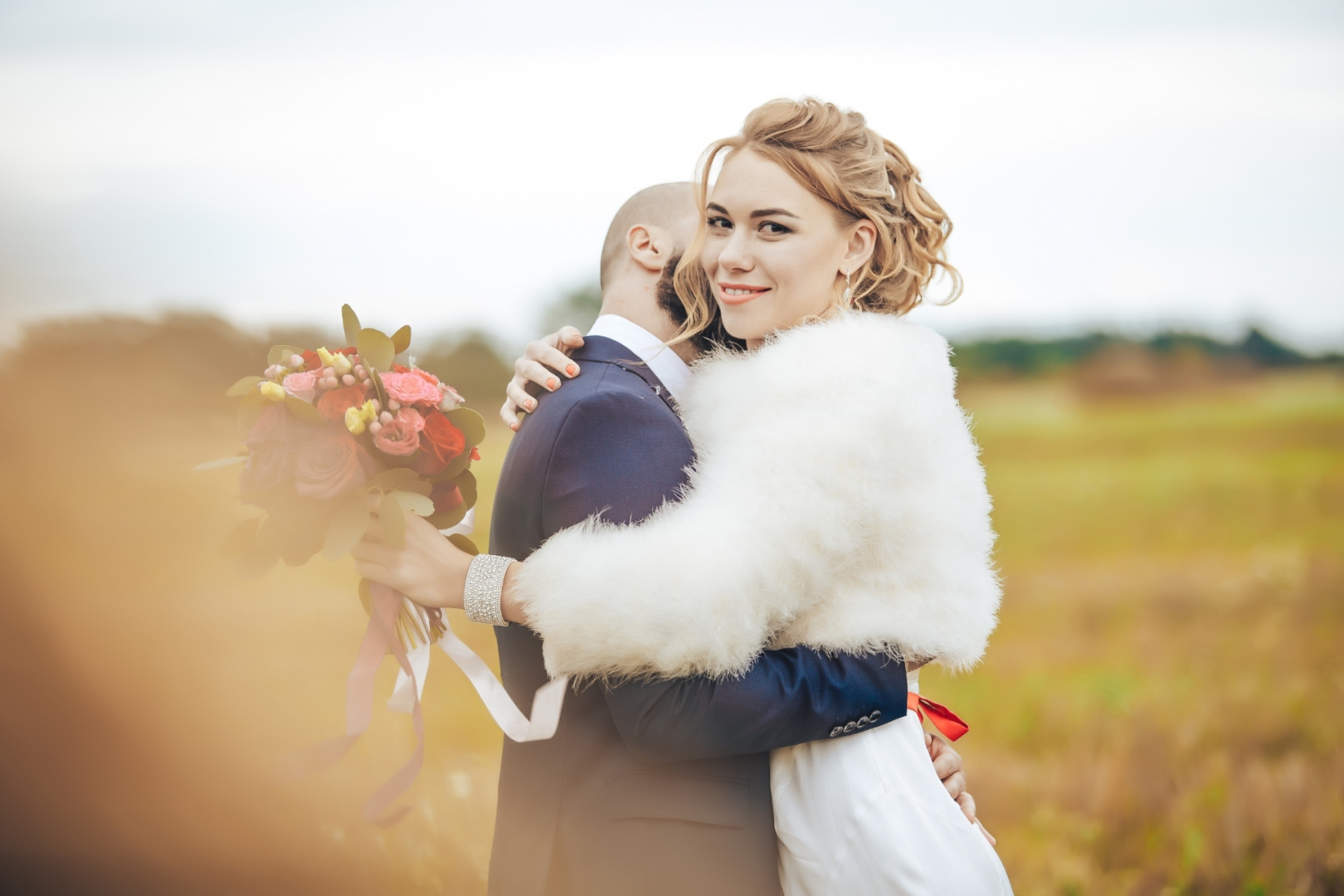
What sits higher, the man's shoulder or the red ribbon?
the man's shoulder

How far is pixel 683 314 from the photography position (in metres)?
2.50

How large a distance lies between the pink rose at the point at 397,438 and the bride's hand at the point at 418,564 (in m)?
0.18

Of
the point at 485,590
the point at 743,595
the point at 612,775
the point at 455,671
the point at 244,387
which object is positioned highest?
the point at 244,387

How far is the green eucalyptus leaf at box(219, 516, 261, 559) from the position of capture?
1.95 metres

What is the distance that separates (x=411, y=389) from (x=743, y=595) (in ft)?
3.07

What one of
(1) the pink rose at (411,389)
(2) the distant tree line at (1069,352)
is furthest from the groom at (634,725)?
(2) the distant tree line at (1069,352)

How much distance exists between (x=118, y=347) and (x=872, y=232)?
312 cm

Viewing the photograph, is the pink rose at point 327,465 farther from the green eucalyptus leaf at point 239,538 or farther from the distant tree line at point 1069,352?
the distant tree line at point 1069,352

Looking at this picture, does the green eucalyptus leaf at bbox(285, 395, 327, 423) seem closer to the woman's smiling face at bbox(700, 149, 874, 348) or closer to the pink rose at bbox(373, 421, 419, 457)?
the pink rose at bbox(373, 421, 419, 457)

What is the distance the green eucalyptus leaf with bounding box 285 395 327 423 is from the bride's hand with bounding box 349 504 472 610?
0.96 feet

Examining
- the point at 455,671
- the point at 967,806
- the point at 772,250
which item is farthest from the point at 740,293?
the point at 455,671

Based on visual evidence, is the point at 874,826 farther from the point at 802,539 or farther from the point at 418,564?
the point at 418,564

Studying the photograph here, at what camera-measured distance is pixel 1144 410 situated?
35.5ft

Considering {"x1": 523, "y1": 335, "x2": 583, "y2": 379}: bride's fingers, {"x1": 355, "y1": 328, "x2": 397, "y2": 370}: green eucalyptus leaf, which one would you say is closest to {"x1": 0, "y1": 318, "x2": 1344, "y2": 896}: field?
{"x1": 355, "y1": 328, "x2": 397, "y2": 370}: green eucalyptus leaf
